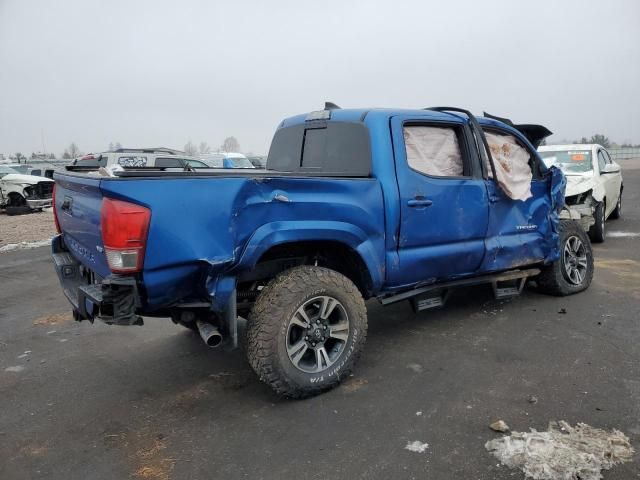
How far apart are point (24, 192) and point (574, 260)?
16645 mm

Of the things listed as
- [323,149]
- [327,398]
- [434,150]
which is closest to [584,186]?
[434,150]

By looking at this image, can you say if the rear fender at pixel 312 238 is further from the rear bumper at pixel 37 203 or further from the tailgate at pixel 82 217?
the rear bumper at pixel 37 203

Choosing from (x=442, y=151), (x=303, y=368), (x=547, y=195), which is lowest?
(x=303, y=368)

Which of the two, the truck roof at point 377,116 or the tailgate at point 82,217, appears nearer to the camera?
the tailgate at point 82,217

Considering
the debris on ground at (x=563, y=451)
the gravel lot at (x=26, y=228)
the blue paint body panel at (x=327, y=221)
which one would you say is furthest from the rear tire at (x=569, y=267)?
the gravel lot at (x=26, y=228)

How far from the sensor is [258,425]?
10.1ft

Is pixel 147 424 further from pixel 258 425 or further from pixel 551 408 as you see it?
pixel 551 408

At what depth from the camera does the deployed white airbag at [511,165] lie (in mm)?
4543

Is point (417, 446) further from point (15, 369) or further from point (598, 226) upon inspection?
point (598, 226)

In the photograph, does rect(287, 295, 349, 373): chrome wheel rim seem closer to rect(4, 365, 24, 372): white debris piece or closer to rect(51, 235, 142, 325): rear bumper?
rect(51, 235, 142, 325): rear bumper

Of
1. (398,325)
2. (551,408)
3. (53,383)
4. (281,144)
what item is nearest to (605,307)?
(398,325)

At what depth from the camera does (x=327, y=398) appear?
3.39 m

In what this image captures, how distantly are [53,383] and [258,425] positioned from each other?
1.80 meters

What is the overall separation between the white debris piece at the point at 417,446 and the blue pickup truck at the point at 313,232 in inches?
31.6
